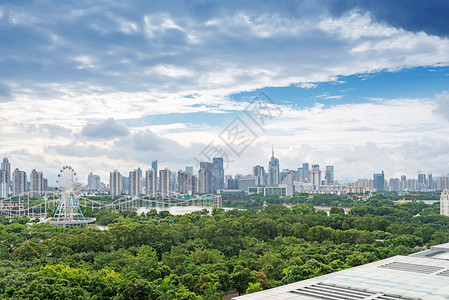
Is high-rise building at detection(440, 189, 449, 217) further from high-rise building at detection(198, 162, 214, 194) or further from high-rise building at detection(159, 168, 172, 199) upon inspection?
high-rise building at detection(198, 162, 214, 194)

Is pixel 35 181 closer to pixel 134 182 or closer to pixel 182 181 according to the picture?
pixel 134 182

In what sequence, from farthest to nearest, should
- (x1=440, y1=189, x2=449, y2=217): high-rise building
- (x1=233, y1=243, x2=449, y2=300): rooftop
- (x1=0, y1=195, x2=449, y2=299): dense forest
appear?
(x1=440, y1=189, x2=449, y2=217): high-rise building
(x1=0, y1=195, x2=449, y2=299): dense forest
(x1=233, y1=243, x2=449, y2=300): rooftop

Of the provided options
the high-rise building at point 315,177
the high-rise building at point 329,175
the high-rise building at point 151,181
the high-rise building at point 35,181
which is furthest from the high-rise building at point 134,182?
the high-rise building at point 329,175

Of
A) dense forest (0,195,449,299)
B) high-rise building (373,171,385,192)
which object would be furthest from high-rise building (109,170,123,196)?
high-rise building (373,171,385,192)

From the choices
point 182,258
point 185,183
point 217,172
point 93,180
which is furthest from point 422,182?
point 182,258

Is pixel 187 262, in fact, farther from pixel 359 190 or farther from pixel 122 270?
pixel 359 190

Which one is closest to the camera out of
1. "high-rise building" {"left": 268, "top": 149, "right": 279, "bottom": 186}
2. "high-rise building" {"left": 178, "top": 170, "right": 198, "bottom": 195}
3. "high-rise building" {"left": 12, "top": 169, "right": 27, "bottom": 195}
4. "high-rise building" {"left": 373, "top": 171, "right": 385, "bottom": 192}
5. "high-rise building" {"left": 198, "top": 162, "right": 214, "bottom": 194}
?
"high-rise building" {"left": 12, "top": 169, "right": 27, "bottom": 195}

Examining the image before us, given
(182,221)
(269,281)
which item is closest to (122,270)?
(269,281)
